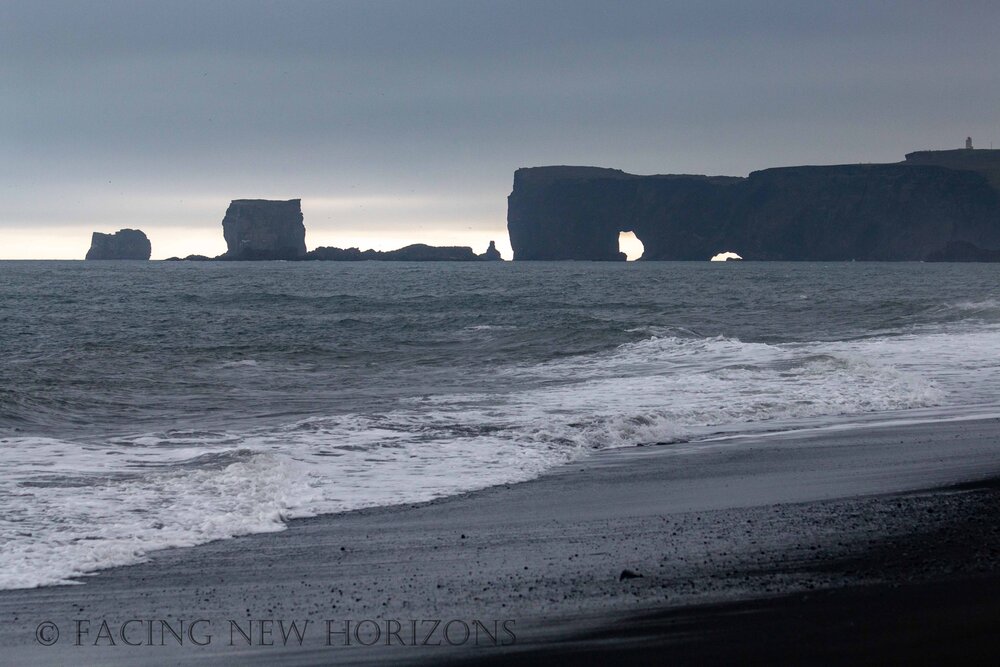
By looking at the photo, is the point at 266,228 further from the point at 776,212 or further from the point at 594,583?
the point at 594,583

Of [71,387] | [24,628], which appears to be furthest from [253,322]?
[24,628]

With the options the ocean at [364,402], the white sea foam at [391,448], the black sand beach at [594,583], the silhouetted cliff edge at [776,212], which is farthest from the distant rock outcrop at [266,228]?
the black sand beach at [594,583]

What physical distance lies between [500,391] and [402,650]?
11.0m

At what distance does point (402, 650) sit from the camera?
4.54m

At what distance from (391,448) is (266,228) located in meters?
165

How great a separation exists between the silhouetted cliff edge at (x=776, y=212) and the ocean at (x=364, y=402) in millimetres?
139687

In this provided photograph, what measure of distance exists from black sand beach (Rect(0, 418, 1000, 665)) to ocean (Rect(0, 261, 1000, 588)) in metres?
0.77

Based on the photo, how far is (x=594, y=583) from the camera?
5410 millimetres

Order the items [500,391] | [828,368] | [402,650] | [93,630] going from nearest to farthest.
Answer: [402,650] → [93,630] → [500,391] → [828,368]

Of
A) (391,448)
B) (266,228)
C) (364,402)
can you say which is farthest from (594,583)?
(266,228)

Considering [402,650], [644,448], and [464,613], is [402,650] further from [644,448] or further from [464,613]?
[644,448]

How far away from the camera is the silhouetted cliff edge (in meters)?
159

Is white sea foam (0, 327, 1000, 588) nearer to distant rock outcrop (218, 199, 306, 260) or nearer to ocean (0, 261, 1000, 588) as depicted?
Answer: ocean (0, 261, 1000, 588)

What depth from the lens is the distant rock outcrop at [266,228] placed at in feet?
554
